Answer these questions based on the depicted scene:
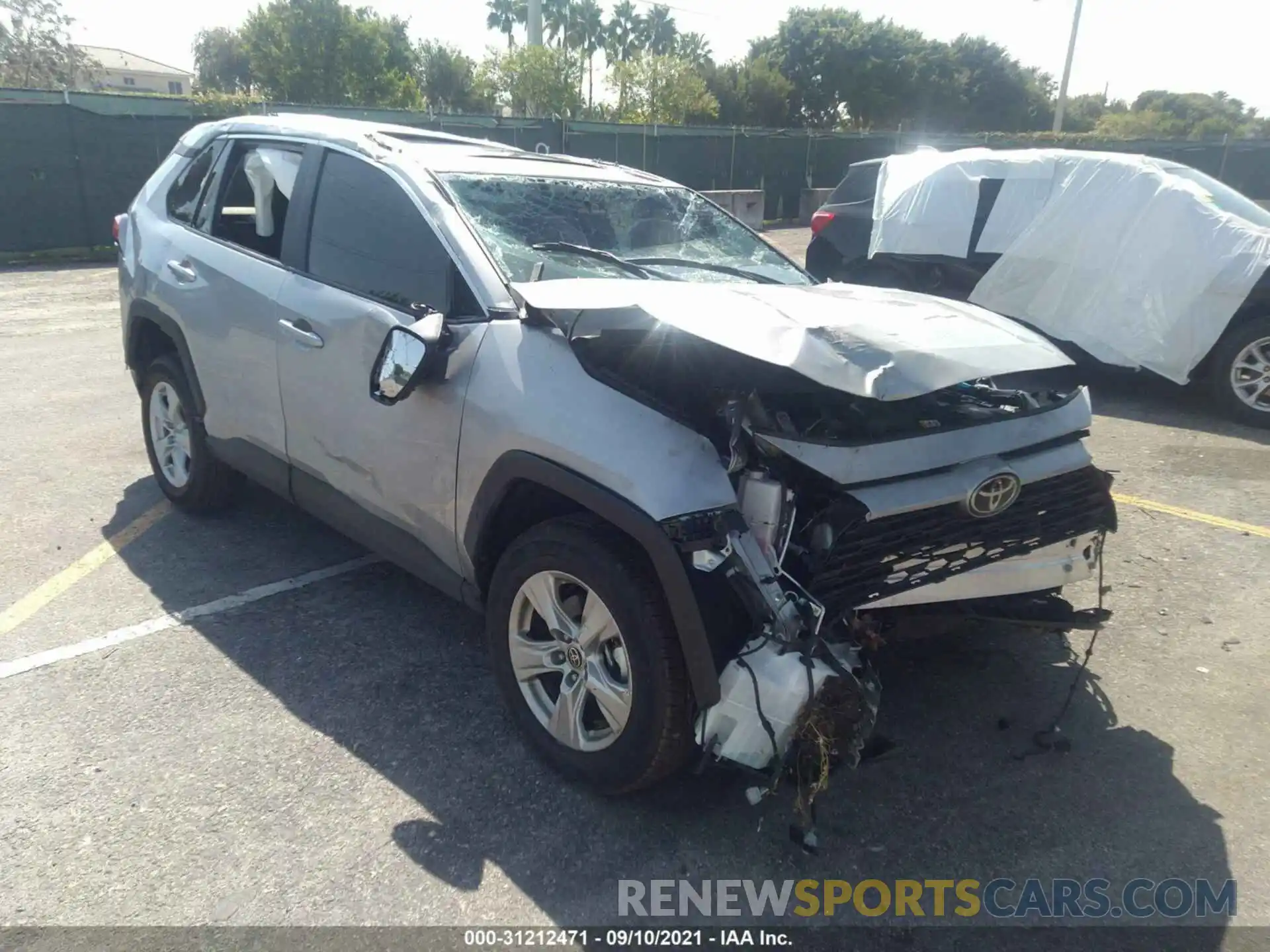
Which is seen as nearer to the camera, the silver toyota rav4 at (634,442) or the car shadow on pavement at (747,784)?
the silver toyota rav4 at (634,442)

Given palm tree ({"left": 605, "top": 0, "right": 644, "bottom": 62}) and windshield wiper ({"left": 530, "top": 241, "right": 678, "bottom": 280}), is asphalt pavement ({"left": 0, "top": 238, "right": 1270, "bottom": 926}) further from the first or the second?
palm tree ({"left": 605, "top": 0, "right": 644, "bottom": 62})

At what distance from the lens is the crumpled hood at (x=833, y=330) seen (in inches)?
99.9

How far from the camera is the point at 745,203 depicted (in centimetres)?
2236

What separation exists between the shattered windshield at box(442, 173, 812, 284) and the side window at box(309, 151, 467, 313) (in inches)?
7.2

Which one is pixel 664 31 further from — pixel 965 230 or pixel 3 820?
pixel 3 820

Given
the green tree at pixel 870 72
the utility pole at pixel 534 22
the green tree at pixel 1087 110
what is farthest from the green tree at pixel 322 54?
the green tree at pixel 1087 110

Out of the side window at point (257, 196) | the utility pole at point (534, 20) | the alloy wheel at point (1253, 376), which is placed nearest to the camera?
the side window at point (257, 196)

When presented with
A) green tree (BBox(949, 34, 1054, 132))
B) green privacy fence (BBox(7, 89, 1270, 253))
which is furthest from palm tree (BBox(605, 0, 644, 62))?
green privacy fence (BBox(7, 89, 1270, 253))

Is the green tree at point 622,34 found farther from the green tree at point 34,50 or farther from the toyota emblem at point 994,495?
the toyota emblem at point 994,495

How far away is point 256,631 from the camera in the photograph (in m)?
3.87

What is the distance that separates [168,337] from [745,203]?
19.2 meters

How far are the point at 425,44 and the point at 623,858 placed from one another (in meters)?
80.6

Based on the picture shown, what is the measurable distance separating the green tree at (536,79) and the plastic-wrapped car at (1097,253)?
38.3 meters

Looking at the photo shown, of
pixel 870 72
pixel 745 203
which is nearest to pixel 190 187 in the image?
pixel 745 203
